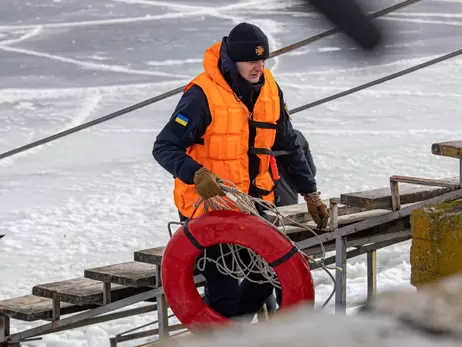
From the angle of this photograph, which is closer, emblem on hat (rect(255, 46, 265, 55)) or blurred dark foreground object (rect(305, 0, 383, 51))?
blurred dark foreground object (rect(305, 0, 383, 51))

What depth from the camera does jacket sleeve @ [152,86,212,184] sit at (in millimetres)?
3643

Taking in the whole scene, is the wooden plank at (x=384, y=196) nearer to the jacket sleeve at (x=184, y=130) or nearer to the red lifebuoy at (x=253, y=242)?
the red lifebuoy at (x=253, y=242)

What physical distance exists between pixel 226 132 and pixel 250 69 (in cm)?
26

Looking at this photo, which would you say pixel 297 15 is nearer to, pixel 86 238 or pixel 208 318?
pixel 208 318

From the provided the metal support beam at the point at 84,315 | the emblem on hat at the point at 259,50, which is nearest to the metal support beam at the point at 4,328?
the metal support beam at the point at 84,315

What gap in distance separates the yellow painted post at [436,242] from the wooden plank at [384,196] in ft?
1.42

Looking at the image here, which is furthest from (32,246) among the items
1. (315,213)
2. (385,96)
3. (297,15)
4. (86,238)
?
(385,96)

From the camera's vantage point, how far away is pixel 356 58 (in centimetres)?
147

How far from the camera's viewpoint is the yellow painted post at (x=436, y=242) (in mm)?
3561

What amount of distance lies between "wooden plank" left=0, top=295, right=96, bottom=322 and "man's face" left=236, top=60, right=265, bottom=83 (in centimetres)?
191

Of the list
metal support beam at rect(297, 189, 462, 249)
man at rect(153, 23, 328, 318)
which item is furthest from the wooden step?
man at rect(153, 23, 328, 318)

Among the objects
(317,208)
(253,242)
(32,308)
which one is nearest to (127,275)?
(32,308)

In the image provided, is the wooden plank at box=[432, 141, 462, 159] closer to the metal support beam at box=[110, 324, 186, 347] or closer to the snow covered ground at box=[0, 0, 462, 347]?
the snow covered ground at box=[0, 0, 462, 347]

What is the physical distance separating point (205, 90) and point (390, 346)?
2.70 meters
